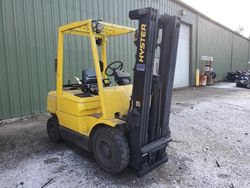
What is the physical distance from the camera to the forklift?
2643 mm

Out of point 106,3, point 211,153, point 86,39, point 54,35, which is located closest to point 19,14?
point 54,35

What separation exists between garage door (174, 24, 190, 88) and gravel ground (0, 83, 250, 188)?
25.6 feet

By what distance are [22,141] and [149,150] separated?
8.85 ft

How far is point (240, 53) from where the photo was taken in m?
22.5

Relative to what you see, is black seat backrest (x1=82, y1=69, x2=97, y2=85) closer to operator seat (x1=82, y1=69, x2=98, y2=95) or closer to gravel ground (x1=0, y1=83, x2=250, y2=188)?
operator seat (x1=82, y1=69, x2=98, y2=95)

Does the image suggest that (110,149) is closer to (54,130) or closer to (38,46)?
(54,130)

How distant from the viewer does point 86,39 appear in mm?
7215

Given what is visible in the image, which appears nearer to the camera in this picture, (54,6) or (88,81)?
(88,81)

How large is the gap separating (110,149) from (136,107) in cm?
65

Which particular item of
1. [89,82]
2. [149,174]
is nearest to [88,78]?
[89,82]

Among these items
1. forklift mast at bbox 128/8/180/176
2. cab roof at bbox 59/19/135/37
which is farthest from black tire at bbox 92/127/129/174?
cab roof at bbox 59/19/135/37

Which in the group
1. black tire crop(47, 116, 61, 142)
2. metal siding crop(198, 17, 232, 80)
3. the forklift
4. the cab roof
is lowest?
black tire crop(47, 116, 61, 142)

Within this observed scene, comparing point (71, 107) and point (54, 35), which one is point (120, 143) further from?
point (54, 35)

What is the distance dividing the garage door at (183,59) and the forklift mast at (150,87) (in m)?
10.0
